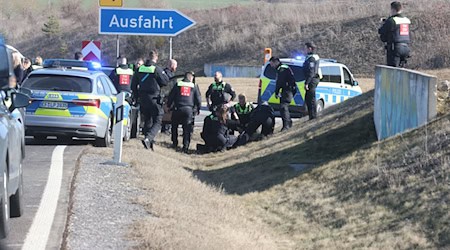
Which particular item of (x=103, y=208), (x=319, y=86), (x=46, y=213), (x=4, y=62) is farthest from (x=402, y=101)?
(x=319, y=86)

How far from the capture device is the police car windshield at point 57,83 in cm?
1755

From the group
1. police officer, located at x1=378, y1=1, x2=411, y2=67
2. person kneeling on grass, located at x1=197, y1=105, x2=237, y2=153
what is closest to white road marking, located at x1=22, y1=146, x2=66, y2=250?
police officer, located at x1=378, y1=1, x2=411, y2=67

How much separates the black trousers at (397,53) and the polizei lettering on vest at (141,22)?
23.7ft

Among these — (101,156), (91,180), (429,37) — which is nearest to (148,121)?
(101,156)

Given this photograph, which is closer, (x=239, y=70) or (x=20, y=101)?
(x=20, y=101)

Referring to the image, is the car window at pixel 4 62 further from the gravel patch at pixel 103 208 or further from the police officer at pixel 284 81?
the police officer at pixel 284 81

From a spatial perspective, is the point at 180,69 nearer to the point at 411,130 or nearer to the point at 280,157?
the point at 280,157

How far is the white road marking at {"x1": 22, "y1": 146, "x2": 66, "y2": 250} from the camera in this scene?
27.9 ft

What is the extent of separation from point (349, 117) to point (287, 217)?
21.7 feet

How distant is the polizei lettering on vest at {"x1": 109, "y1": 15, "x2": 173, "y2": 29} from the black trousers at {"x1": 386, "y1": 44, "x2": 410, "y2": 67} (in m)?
7.23

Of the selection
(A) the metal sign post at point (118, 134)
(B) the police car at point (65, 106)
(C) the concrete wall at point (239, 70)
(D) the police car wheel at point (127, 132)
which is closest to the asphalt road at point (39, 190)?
(B) the police car at point (65, 106)

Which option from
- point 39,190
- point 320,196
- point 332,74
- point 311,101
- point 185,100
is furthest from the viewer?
point 332,74

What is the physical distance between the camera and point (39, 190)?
37.6ft

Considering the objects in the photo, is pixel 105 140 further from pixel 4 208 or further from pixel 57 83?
pixel 4 208
